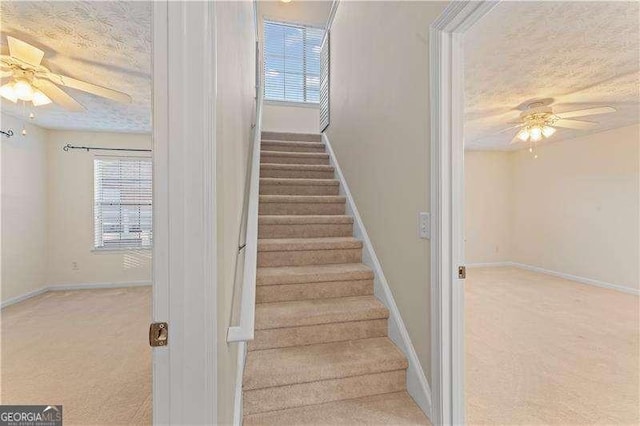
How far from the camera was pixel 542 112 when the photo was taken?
127 inches

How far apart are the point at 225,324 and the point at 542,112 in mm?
3884

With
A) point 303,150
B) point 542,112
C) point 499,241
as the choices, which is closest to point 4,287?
point 303,150

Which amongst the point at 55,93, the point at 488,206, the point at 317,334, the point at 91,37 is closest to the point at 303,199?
the point at 317,334

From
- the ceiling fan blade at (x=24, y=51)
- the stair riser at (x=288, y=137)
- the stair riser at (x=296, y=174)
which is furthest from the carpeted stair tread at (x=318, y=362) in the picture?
the stair riser at (x=288, y=137)

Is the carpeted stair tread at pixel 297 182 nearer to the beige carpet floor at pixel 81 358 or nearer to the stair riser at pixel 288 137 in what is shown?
the stair riser at pixel 288 137

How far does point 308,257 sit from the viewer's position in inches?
87.7

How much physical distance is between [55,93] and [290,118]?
3155 millimetres

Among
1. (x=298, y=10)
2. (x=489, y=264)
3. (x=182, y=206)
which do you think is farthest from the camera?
(x=489, y=264)

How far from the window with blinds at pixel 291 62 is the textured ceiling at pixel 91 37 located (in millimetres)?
2251

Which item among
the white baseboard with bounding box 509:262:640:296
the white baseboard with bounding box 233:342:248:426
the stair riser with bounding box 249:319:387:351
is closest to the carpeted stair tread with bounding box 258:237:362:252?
the stair riser with bounding box 249:319:387:351

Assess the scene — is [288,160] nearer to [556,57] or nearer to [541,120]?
[556,57]

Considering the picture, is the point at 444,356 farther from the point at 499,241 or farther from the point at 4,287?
the point at 499,241

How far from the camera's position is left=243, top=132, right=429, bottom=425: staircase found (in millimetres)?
1439

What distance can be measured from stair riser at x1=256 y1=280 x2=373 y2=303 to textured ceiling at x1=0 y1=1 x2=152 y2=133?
1.94 metres
